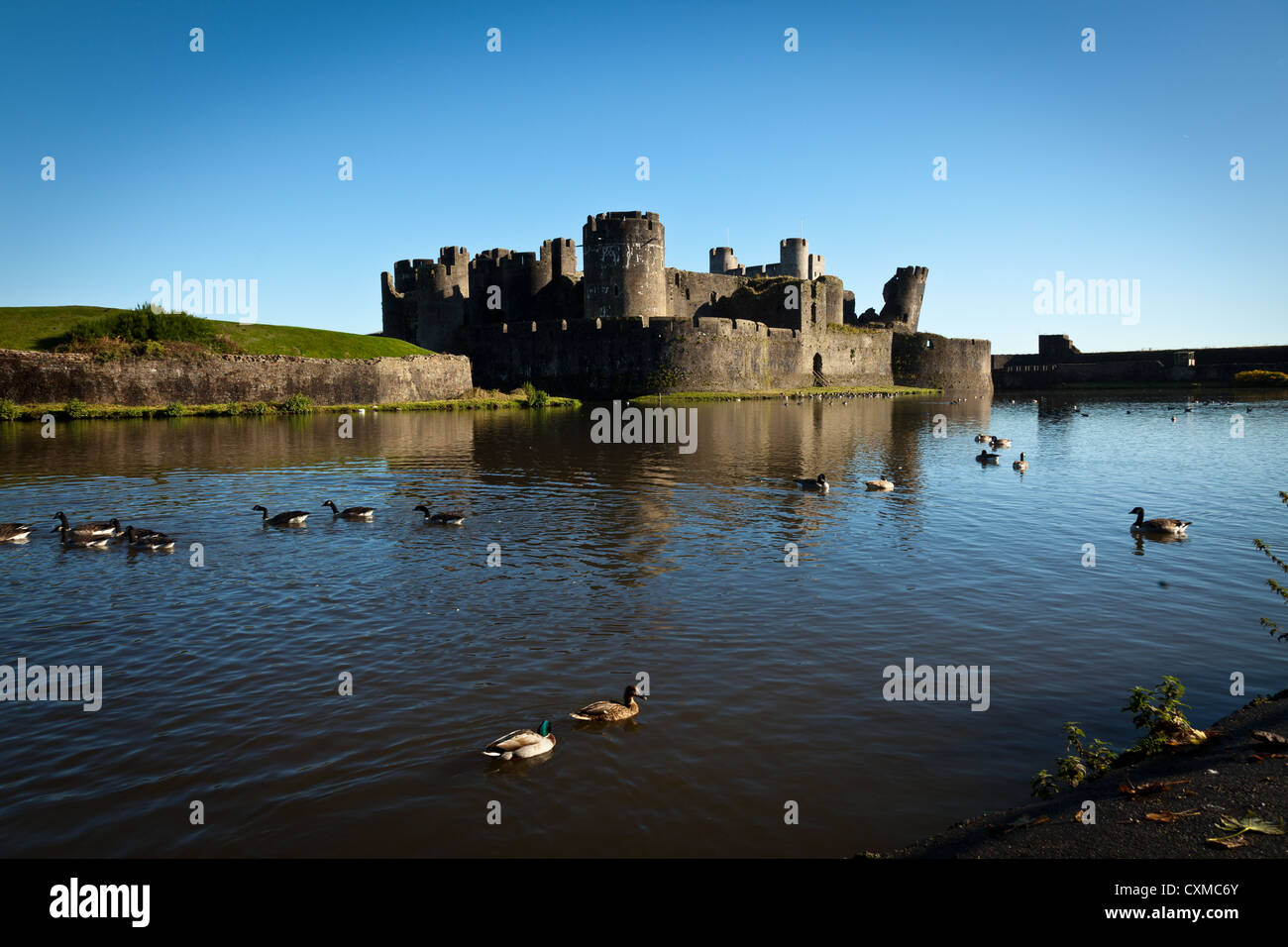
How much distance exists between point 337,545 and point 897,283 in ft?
293

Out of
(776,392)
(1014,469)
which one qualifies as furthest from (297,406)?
(1014,469)

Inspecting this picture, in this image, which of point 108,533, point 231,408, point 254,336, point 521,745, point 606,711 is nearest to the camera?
point 521,745

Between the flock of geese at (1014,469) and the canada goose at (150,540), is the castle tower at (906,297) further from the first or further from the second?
the canada goose at (150,540)

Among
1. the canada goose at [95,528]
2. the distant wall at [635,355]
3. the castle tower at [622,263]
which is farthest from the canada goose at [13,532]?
the castle tower at [622,263]

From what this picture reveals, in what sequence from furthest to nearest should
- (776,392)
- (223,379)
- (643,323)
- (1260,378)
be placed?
(1260,378), (776,392), (643,323), (223,379)

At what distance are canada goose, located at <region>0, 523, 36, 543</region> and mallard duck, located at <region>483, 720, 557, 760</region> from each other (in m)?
14.8

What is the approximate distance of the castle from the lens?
67375 millimetres

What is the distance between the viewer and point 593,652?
1077cm

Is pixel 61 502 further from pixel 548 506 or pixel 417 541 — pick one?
pixel 548 506

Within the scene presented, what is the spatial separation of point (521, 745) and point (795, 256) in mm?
94819

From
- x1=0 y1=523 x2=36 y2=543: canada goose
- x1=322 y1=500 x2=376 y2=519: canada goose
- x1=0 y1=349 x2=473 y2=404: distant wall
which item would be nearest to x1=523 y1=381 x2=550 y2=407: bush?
x1=0 y1=349 x2=473 y2=404: distant wall

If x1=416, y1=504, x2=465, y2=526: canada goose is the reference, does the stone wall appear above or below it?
above

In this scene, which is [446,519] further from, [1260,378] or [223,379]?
[1260,378]

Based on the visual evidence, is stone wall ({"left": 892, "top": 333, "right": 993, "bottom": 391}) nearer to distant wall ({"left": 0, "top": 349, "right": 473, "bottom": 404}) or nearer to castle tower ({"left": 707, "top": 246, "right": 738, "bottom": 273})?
castle tower ({"left": 707, "top": 246, "right": 738, "bottom": 273})
